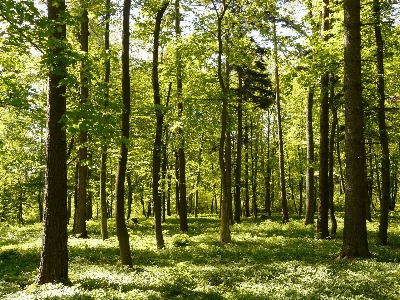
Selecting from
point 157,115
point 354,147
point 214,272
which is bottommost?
point 214,272

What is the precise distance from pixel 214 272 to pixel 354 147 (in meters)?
6.47

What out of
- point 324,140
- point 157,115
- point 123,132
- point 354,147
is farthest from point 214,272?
point 324,140

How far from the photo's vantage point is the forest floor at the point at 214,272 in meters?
9.14

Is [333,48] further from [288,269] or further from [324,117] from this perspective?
[288,269]

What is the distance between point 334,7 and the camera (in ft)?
53.9

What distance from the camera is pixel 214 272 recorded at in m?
12.1

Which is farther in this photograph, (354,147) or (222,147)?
(222,147)

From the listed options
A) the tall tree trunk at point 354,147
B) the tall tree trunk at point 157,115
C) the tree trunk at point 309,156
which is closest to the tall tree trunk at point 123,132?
the tall tree trunk at point 157,115

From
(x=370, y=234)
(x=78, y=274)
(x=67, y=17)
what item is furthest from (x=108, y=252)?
(x=370, y=234)

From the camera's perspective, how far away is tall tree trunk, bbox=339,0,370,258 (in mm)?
12109

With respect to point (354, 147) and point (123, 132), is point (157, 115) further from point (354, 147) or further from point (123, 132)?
point (354, 147)

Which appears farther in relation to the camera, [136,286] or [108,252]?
[108,252]

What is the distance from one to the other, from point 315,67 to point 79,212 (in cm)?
1583

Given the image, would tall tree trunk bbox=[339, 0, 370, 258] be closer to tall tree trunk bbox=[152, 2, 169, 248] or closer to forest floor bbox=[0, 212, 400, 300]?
forest floor bbox=[0, 212, 400, 300]
